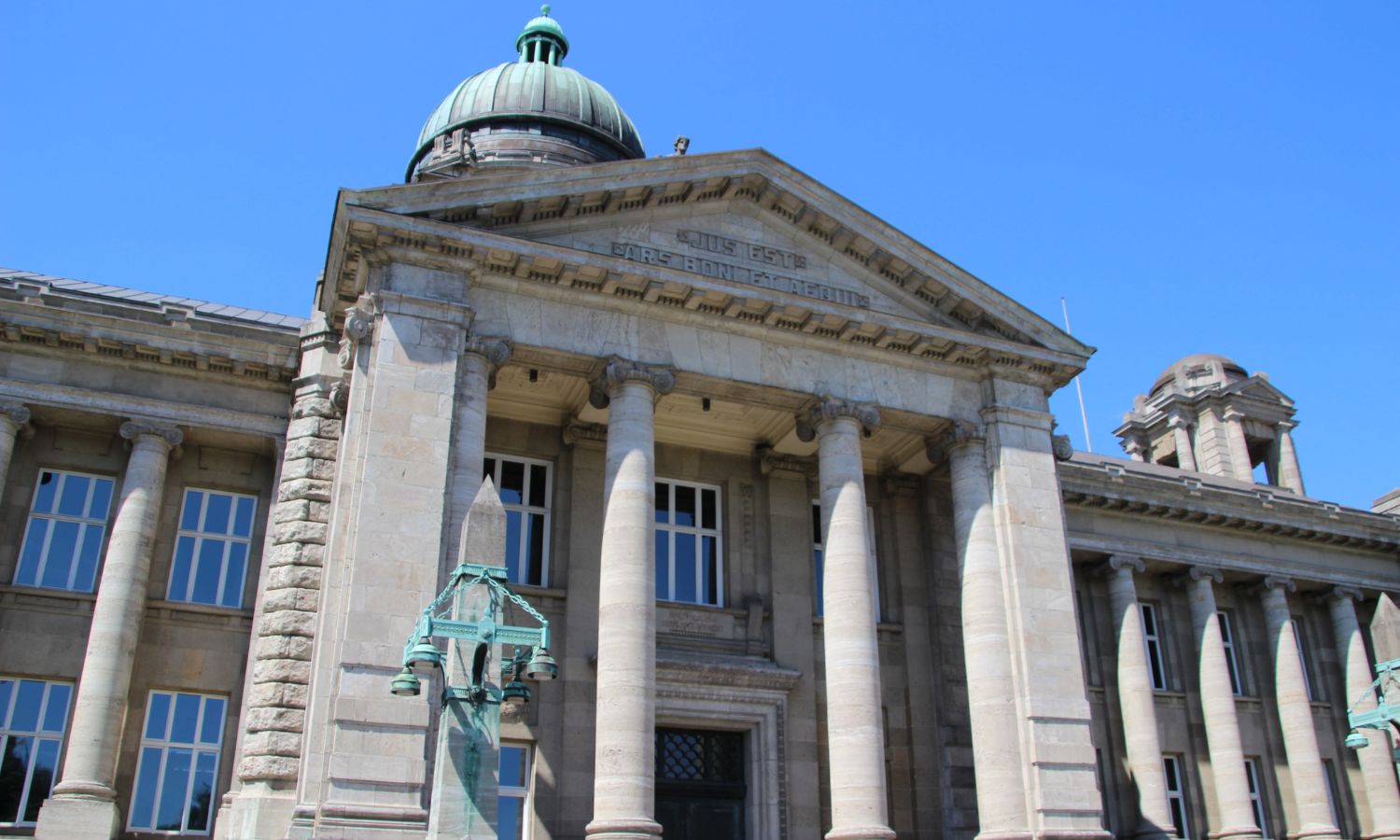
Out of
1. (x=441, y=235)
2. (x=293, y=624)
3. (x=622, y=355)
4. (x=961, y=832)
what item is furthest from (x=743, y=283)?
(x=961, y=832)

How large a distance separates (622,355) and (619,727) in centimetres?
662

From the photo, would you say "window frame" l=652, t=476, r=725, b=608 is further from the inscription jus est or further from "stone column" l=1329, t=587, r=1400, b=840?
"stone column" l=1329, t=587, r=1400, b=840

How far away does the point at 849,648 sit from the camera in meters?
22.2

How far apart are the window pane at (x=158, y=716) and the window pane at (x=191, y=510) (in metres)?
3.36

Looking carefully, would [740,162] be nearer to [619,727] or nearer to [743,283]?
[743,283]

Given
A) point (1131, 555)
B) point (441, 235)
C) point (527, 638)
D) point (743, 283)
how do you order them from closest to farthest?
point (527, 638) < point (441, 235) < point (743, 283) < point (1131, 555)

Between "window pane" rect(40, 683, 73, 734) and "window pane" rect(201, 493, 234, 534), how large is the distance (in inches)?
148

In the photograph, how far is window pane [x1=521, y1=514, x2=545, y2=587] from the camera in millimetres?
24609

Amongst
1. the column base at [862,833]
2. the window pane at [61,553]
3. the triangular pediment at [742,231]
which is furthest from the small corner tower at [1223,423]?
the window pane at [61,553]

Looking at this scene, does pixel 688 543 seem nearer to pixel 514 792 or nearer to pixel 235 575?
pixel 514 792

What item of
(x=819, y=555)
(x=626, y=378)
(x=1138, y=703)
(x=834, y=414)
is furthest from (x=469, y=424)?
(x=1138, y=703)

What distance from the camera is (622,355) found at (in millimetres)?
22750

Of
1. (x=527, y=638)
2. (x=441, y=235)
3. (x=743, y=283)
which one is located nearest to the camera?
(x=527, y=638)

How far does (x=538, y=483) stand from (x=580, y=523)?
1.31 m
